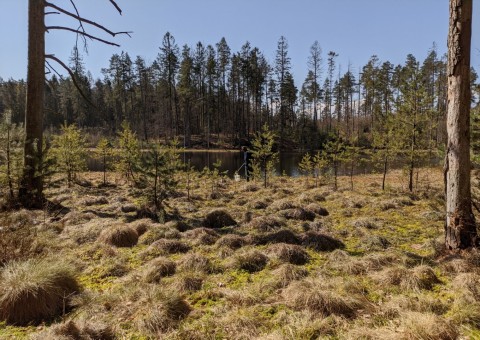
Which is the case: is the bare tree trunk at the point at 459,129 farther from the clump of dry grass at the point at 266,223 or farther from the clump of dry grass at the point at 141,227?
the clump of dry grass at the point at 141,227

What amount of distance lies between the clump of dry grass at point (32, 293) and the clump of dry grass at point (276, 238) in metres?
3.40

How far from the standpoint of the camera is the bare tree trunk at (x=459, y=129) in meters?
4.55

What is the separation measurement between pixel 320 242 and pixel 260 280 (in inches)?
77.6

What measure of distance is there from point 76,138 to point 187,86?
3336 cm

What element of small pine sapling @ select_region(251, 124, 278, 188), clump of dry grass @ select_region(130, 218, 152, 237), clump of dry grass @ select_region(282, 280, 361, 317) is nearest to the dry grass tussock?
clump of dry grass @ select_region(130, 218, 152, 237)

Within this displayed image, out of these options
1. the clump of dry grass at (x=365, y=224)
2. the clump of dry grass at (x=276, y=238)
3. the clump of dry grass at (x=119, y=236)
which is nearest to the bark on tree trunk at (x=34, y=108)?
the clump of dry grass at (x=119, y=236)

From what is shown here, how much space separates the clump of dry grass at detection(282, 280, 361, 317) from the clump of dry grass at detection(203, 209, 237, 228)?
4.01 metres

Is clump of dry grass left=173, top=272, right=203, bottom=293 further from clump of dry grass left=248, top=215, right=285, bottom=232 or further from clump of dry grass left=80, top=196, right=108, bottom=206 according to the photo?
clump of dry grass left=80, top=196, right=108, bottom=206

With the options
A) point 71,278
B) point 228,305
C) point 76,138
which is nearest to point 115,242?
point 71,278

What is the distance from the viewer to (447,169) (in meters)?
4.86

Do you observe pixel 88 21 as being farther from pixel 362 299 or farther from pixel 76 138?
pixel 362 299

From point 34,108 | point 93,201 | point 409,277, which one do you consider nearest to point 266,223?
point 409,277

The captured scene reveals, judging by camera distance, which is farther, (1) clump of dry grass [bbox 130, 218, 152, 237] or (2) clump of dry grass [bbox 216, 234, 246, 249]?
(1) clump of dry grass [bbox 130, 218, 152, 237]

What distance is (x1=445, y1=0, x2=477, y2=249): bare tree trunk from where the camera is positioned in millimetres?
4547
